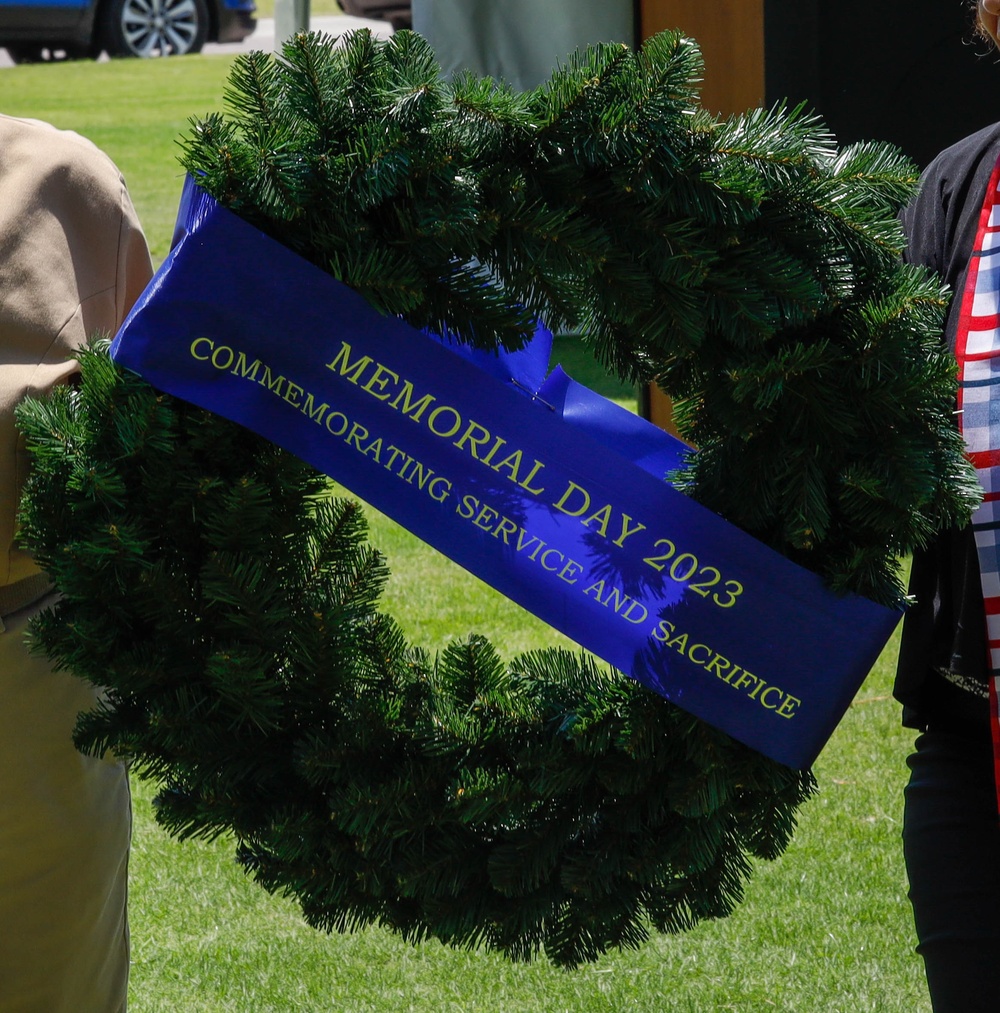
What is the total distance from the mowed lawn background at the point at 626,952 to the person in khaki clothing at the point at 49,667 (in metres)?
0.98

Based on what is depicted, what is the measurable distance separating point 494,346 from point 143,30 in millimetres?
17448

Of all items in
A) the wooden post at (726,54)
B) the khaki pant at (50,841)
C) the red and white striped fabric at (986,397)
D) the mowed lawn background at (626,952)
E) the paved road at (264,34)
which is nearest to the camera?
the red and white striped fabric at (986,397)

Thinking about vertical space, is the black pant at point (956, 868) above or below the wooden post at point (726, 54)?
below

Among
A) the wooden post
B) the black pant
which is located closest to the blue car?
the wooden post

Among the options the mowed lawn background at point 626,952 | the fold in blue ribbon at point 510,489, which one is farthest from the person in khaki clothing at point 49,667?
the mowed lawn background at point 626,952

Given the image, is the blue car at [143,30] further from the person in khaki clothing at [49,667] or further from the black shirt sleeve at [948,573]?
the black shirt sleeve at [948,573]

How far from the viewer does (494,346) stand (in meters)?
1.47

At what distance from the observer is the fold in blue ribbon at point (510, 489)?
146 cm

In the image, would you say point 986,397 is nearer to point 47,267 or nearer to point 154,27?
point 47,267

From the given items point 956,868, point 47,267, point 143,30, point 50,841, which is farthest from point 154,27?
point 956,868

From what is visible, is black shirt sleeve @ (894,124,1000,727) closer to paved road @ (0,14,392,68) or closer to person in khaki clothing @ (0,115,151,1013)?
person in khaki clothing @ (0,115,151,1013)

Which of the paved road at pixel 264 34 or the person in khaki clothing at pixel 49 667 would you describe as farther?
the paved road at pixel 264 34

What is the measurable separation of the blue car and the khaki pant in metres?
16.4

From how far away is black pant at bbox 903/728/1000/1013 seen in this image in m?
1.65
